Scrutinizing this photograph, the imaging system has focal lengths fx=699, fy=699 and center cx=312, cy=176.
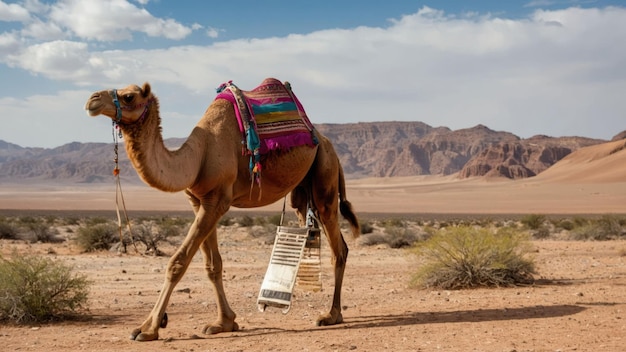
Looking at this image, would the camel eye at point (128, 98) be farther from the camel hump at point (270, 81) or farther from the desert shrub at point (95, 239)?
the desert shrub at point (95, 239)

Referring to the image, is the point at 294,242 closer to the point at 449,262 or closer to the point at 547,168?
the point at 449,262

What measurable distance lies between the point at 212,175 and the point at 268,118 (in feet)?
4.38

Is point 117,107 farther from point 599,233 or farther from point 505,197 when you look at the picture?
point 505,197

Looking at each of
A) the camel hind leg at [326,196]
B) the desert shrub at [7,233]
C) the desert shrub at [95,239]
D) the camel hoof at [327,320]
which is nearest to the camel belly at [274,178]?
the camel hind leg at [326,196]

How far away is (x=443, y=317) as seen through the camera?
9359 millimetres

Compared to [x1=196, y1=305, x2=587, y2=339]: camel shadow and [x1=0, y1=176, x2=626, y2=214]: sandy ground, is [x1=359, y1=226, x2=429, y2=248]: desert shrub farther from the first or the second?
[x1=0, y1=176, x2=626, y2=214]: sandy ground

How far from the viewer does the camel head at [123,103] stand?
6820 millimetres

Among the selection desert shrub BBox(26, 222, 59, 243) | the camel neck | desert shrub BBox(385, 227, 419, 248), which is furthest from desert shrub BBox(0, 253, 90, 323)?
desert shrub BBox(26, 222, 59, 243)

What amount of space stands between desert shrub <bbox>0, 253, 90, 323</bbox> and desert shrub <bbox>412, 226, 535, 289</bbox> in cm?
600

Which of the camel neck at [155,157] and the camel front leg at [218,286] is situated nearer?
the camel neck at [155,157]

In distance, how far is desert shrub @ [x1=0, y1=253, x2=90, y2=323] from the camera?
916 cm

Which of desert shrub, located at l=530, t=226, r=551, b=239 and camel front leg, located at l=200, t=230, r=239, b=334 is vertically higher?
camel front leg, located at l=200, t=230, r=239, b=334

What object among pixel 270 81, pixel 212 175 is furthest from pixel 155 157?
pixel 270 81

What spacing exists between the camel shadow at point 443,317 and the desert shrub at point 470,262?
246 cm
